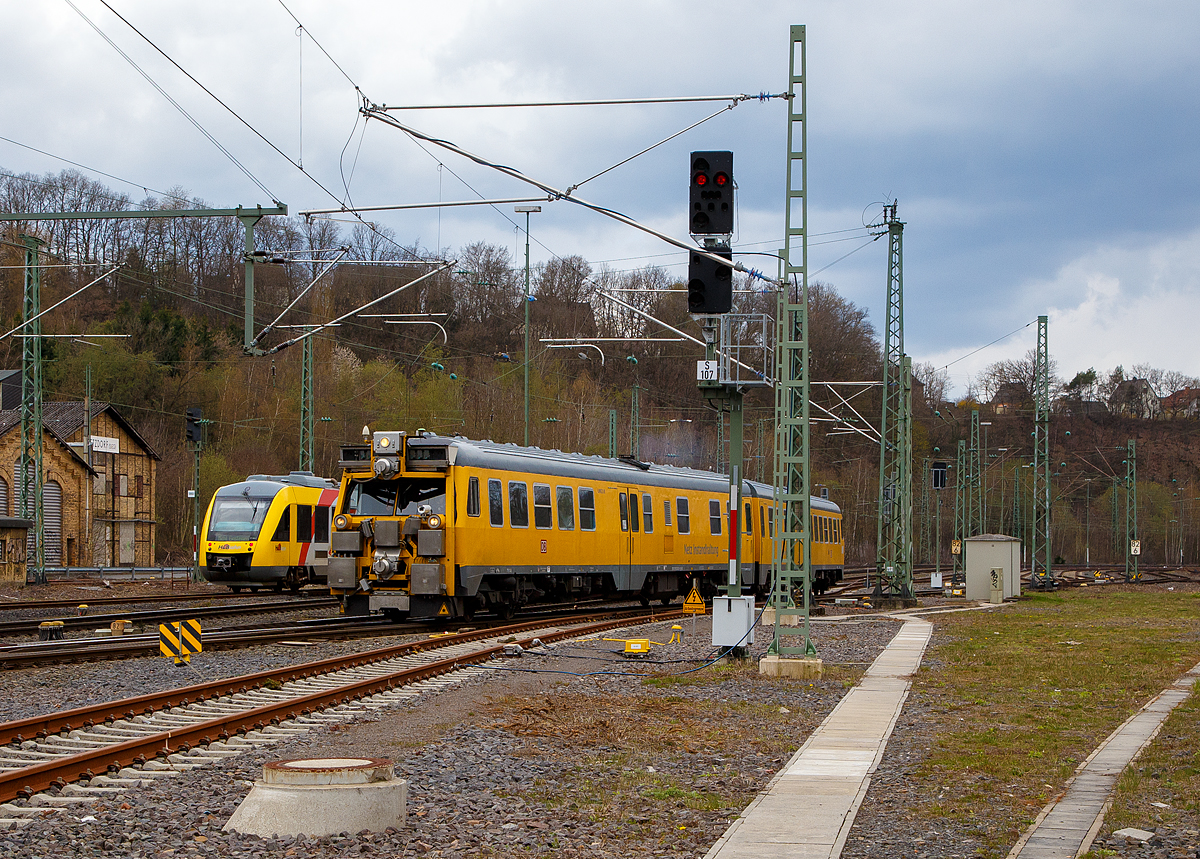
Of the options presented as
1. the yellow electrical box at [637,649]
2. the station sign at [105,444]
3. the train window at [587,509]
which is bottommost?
the yellow electrical box at [637,649]

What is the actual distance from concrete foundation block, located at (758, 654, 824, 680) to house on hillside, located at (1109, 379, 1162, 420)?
9370 cm

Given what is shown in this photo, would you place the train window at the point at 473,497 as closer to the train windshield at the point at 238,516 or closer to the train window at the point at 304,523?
the train windshield at the point at 238,516

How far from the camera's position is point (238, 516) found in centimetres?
3253

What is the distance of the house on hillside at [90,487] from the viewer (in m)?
56.5

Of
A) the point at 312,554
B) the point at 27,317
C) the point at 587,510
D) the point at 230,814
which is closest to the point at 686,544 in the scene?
the point at 587,510

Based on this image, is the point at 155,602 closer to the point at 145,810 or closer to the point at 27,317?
the point at 27,317

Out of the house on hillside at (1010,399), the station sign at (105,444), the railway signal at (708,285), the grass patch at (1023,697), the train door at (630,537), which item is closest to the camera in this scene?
the grass patch at (1023,697)

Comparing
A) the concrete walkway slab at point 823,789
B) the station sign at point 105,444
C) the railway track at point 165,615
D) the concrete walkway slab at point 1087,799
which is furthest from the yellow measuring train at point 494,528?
the station sign at point 105,444

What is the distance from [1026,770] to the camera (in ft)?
31.5

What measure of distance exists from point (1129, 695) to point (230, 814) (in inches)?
420

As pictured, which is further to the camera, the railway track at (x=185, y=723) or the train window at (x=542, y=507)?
the train window at (x=542, y=507)

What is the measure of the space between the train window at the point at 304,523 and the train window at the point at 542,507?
10.9 meters

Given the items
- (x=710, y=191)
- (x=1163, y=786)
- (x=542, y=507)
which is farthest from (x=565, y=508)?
(x=1163, y=786)

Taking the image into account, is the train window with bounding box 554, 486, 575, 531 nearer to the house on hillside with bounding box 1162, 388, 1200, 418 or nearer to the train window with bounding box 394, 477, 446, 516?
the train window with bounding box 394, 477, 446, 516
